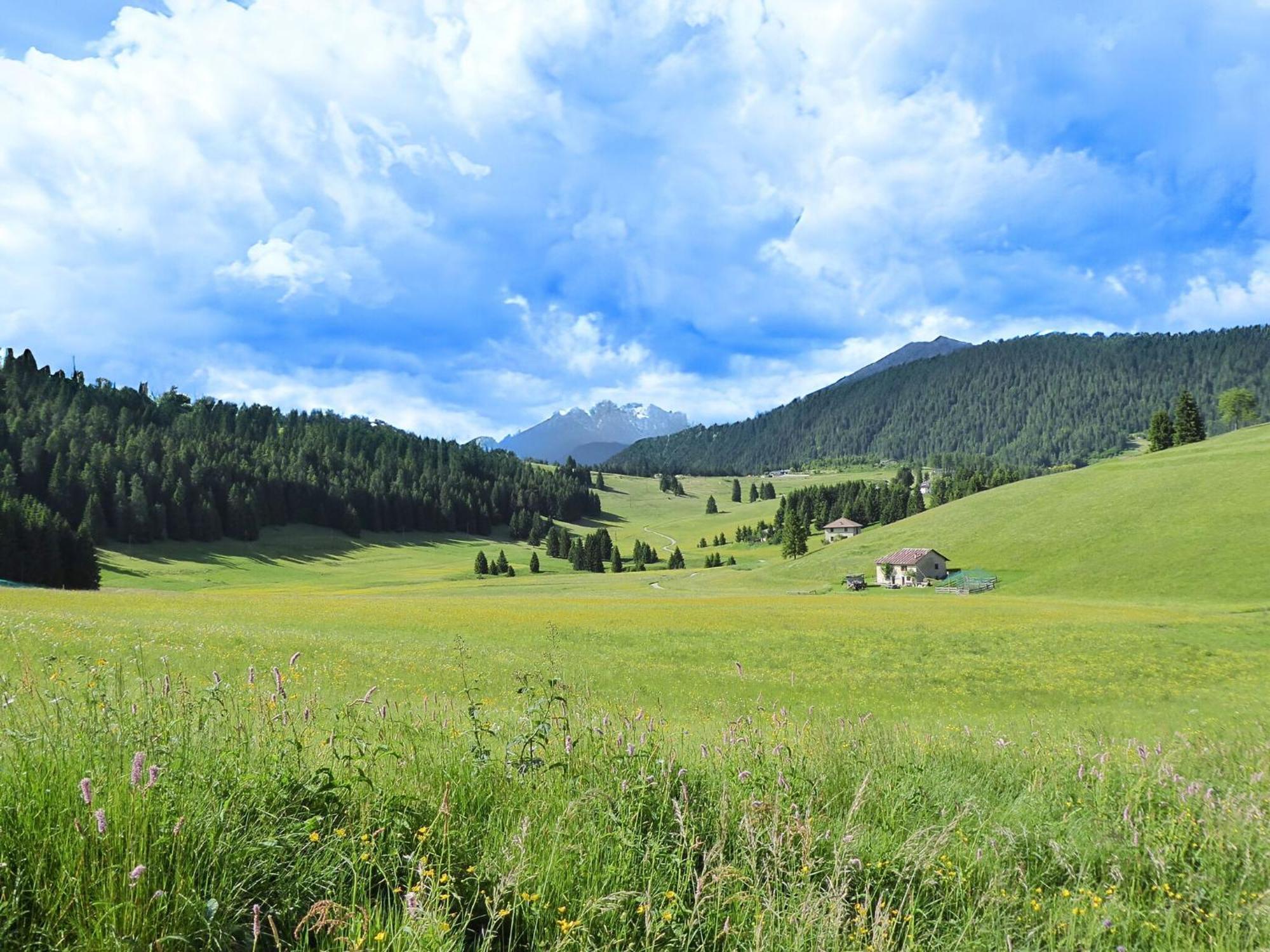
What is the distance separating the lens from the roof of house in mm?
86188

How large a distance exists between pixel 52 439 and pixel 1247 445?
231 m

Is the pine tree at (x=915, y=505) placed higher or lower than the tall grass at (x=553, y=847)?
higher

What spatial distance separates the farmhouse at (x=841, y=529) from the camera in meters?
157

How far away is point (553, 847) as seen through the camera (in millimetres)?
4113

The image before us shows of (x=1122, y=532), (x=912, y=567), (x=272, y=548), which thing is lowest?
(x=912, y=567)

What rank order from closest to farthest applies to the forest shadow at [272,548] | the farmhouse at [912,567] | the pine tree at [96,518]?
the farmhouse at [912,567] < the pine tree at [96,518] < the forest shadow at [272,548]

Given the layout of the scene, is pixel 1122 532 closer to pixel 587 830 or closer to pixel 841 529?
pixel 841 529

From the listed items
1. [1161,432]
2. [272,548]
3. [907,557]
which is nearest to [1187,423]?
[1161,432]

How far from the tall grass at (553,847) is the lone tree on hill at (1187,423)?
155066 millimetres

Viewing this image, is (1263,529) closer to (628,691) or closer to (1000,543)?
(1000,543)

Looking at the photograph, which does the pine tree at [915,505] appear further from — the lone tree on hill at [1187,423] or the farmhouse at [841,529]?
the lone tree on hill at [1187,423]

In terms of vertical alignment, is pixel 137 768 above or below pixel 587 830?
above

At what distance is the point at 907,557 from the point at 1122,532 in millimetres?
23414

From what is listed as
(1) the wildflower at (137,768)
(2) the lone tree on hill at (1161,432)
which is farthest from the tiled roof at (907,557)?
(1) the wildflower at (137,768)
